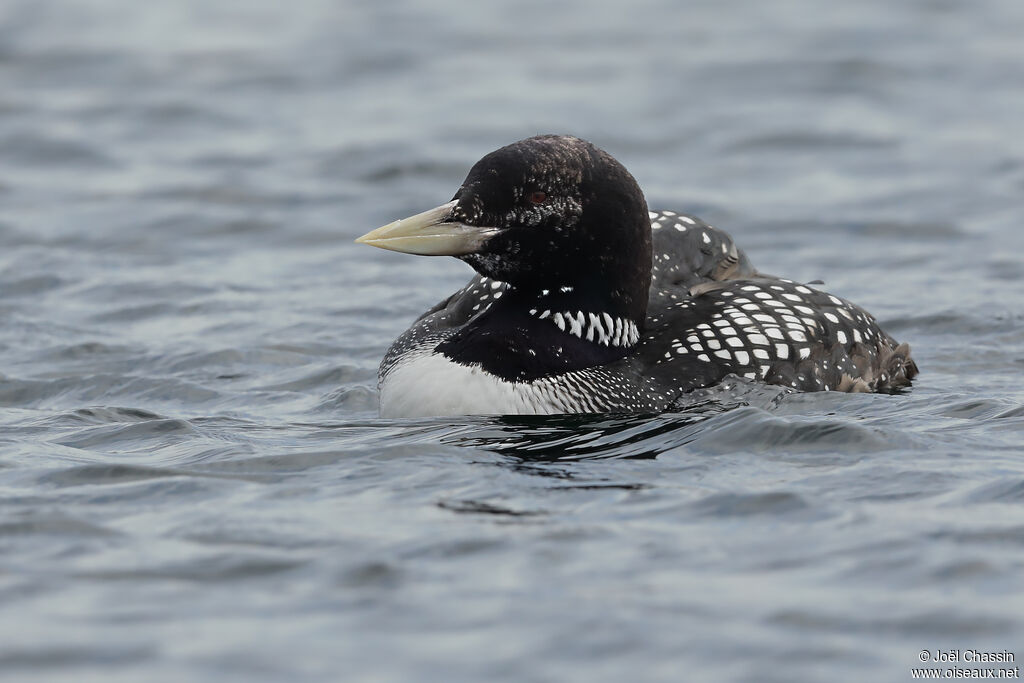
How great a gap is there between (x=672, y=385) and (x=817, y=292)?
0.92 meters

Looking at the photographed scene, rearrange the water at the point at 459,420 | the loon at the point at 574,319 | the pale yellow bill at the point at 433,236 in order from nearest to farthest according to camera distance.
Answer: the water at the point at 459,420
the pale yellow bill at the point at 433,236
the loon at the point at 574,319

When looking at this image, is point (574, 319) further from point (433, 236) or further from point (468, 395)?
point (433, 236)

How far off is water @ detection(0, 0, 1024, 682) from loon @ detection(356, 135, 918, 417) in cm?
14

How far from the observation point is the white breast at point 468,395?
18.9 feet

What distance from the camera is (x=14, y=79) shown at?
41.5 feet

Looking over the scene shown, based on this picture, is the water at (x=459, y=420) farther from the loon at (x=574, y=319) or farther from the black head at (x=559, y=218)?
the black head at (x=559, y=218)

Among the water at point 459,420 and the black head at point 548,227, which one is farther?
the black head at point 548,227

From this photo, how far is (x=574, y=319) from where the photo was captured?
593 centimetres

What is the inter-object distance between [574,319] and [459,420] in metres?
0.56

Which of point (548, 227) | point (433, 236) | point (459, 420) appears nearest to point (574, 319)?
point (548, 227)

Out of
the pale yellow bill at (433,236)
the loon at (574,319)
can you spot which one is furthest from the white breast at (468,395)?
the pale yellow bill at (433,236)

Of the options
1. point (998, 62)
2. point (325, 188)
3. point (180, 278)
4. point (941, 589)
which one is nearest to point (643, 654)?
point (941, 589)

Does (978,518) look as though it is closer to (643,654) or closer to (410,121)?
(643,654)

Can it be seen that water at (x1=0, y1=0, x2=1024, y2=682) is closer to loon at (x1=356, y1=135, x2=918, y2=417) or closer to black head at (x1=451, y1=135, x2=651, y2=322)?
loon at (x1=356, y1=135, x2=918, y2=417)
